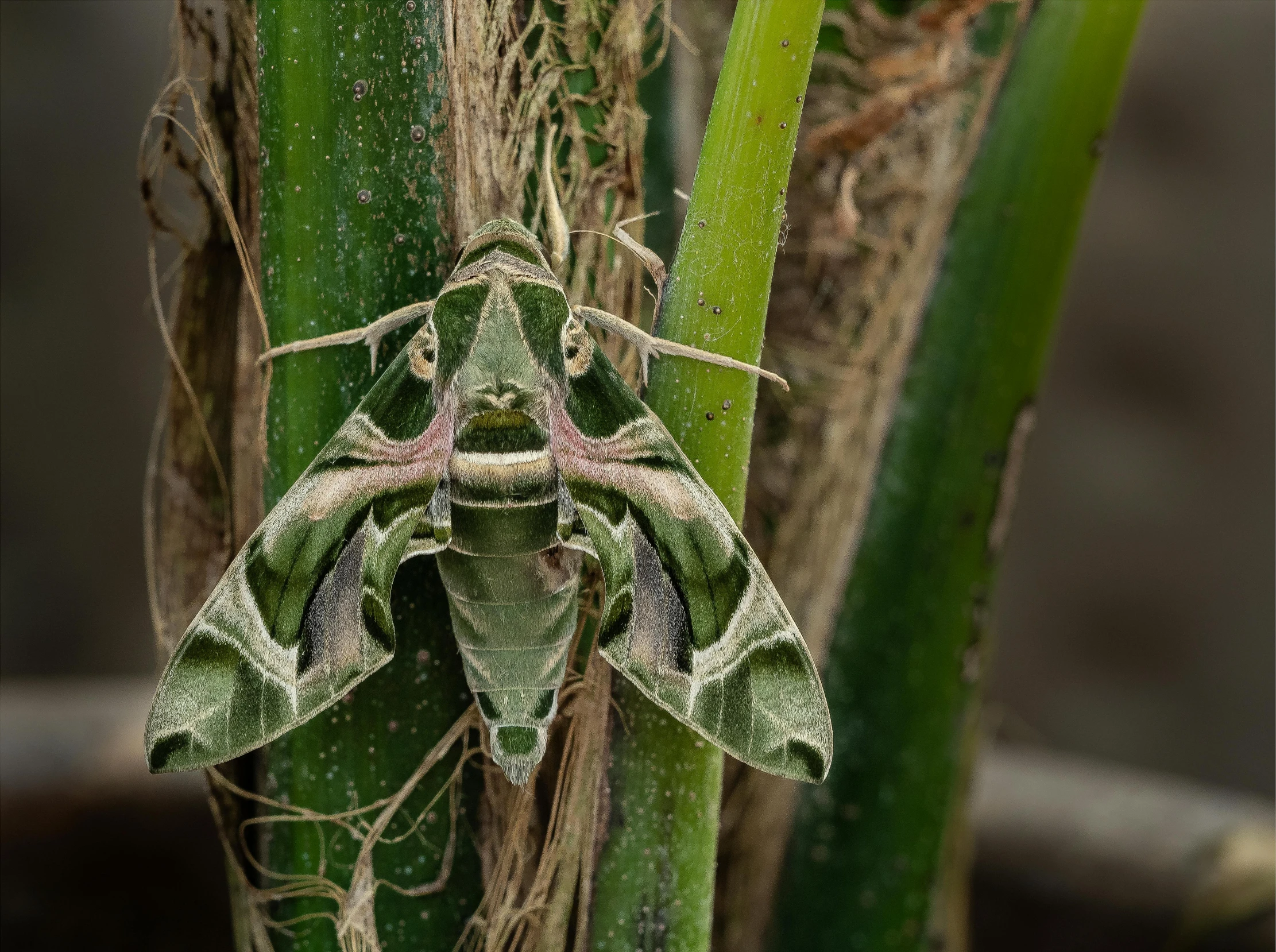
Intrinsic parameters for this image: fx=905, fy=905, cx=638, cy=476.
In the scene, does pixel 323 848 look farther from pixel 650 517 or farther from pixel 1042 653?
pixel 1042 653

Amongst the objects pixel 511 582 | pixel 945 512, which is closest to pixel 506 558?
pixel 511 582

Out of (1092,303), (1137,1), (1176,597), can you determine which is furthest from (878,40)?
(1176,597)

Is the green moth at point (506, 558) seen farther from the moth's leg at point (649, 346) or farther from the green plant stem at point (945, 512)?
the green plant stem at point (945, 512)

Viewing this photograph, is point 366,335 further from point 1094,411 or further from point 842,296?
point 1094,411

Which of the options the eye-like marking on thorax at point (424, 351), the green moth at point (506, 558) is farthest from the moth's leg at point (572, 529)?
the eye-like marking on thorax at point (424, 351)

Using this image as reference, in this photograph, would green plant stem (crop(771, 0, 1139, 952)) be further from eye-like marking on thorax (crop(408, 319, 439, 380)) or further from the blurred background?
the blurred background

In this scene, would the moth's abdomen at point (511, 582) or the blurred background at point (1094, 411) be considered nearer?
the moth's abdomen at point (511, 582)

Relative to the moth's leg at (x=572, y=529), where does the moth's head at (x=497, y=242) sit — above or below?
above
